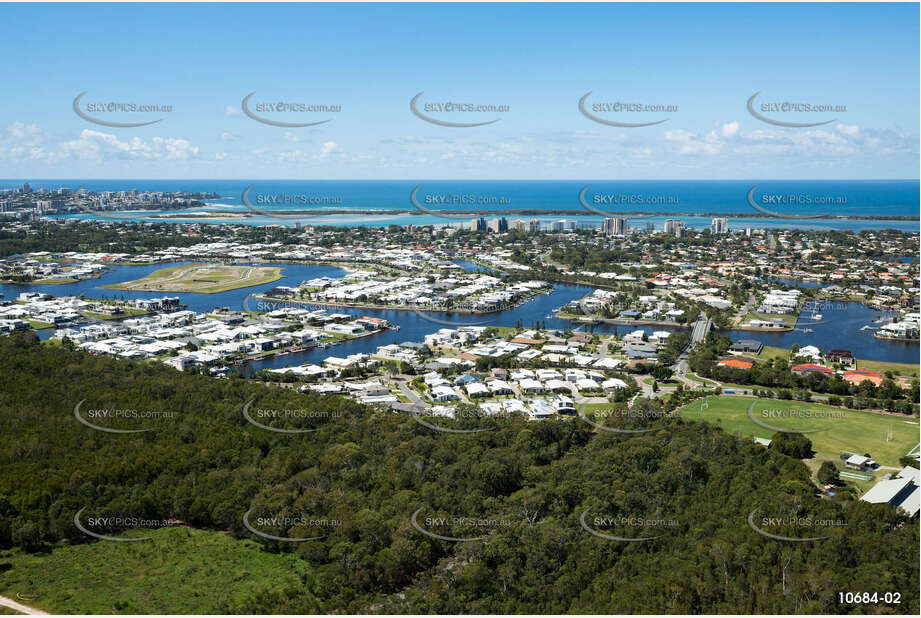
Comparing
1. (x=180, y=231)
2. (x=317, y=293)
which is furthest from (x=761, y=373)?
(x=180, y=231)

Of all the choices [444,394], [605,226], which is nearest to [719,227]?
[605,226]

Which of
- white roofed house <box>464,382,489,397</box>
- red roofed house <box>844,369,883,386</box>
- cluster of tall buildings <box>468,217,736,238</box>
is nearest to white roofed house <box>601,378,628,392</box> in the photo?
white roofed house <box>464,382,489,397</box>

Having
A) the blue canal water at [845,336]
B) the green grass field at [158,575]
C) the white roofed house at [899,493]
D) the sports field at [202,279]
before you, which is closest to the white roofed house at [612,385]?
the white roofed house at [899,493]

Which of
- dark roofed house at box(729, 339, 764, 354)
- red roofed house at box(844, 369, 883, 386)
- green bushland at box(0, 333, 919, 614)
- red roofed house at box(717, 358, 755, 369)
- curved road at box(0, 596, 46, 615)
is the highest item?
dark roofed house at box(729, 339, 764, 354)

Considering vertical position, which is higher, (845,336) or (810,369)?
(845,336)

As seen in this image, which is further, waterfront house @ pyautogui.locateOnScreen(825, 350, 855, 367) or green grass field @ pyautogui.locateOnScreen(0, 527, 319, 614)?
waterfront house @ pyautogui.locateOnScreen(825, 350, 855, 367)

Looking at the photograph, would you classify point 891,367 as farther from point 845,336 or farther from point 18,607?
point 18,607

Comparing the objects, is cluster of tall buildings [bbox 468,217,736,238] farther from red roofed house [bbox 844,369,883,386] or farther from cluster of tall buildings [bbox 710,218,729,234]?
red roofed house [bbox 844,369,883,386]
